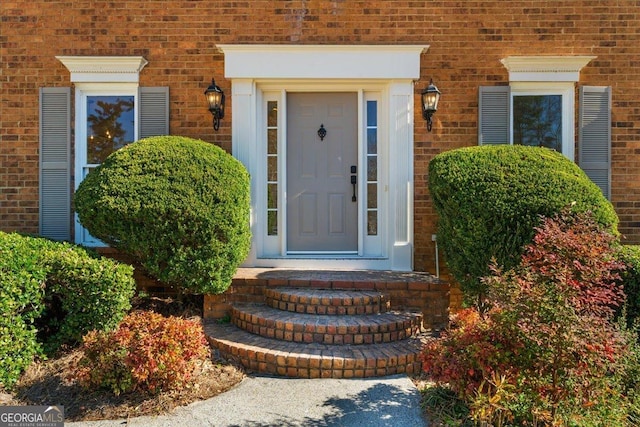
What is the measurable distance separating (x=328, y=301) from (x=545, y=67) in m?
4.01

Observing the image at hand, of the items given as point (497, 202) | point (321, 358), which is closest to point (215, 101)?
point (321, 358)

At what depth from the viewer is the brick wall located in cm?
531

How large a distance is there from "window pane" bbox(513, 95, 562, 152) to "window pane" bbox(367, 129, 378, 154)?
178 cm

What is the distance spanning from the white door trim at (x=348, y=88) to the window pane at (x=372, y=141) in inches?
6.3

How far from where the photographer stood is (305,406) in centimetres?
320

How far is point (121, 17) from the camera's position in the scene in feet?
17.5

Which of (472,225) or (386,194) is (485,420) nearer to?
(472,225)

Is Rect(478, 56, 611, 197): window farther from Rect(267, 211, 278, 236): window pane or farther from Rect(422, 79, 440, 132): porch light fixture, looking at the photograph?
Rect(267, 211, 278, 236): window pane

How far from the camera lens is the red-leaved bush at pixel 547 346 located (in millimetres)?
2693

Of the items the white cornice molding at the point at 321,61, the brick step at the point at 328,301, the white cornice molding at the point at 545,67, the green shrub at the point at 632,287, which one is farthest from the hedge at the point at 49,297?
the white cornice molding at the point at 545,67

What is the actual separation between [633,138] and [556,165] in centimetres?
185

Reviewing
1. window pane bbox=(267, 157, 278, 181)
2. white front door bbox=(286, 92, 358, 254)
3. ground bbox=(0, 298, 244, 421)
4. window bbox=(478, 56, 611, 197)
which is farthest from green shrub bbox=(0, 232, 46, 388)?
window bbox=(478, 56, 611, 197)

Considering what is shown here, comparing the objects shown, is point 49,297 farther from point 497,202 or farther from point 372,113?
point 497,202

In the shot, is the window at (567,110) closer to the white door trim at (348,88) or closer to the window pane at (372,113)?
the white door trim at (348,88)
